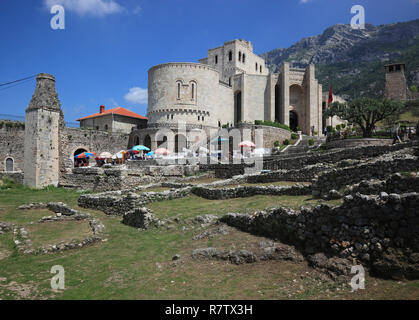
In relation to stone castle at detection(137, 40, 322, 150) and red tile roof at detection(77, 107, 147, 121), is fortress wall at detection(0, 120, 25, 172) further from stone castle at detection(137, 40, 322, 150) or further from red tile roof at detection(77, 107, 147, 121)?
red tile roof at detection(77, 107, 147, 121)

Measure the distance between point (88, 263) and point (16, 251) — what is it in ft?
9.35

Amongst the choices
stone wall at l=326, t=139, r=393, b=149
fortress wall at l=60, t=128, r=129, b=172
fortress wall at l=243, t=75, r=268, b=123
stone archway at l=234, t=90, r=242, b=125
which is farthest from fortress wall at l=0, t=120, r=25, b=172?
A: stone wall at l=326, t=139, r=393, b=149

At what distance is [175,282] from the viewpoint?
294 inches

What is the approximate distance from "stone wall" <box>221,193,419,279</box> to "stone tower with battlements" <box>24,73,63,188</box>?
2569cm

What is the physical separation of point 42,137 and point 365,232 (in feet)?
94.1

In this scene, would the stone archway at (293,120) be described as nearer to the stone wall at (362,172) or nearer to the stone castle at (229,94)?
the stone castle at (229,94)

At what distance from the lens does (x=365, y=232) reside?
6883mm

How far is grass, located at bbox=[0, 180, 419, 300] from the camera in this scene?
6473 millimetres

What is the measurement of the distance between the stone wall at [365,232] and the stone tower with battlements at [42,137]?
84.3ft

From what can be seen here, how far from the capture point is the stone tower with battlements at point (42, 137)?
27.5 meters

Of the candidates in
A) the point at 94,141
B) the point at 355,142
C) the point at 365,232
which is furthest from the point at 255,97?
the point at 365,232

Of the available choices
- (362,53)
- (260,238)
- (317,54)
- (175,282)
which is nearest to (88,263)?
(175,282)
